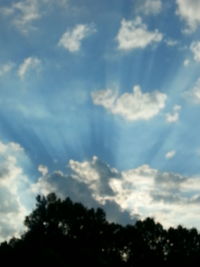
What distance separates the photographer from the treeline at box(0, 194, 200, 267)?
109062mm

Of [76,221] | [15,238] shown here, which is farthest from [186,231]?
[15,238]

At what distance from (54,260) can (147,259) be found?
197ft

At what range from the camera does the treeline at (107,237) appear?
109062mm

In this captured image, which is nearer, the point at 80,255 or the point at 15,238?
the point at 80,255

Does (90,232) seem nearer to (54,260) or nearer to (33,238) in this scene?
(33,238)

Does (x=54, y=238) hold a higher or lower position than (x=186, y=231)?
lower

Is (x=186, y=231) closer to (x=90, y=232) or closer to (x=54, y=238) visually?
(x=90, y=232)

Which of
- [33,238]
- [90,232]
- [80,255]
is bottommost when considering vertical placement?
[80,255]

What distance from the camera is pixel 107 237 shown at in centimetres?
12344

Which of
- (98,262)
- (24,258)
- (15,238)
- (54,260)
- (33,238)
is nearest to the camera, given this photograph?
(54,260)

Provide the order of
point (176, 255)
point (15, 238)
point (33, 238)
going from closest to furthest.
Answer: point (33, 238) → point (15, 238) → point (176, 255)

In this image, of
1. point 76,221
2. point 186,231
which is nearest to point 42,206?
point 76,221

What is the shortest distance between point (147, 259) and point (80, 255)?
4074 centimetres

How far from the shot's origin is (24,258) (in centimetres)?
7675
